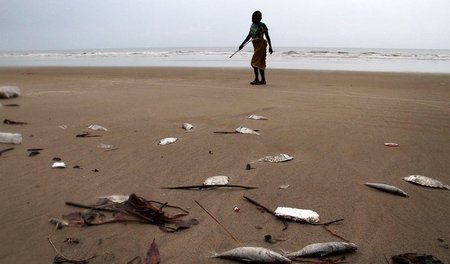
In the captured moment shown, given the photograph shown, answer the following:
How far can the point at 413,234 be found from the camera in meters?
2.09

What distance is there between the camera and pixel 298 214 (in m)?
2.29

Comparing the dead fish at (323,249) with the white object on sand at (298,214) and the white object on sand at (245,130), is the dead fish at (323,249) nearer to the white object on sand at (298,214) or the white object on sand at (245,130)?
the white object on sand at (298,214)

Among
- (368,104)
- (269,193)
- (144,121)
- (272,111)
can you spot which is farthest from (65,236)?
(368,104)

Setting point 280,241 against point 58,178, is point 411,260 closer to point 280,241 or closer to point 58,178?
point 280,241

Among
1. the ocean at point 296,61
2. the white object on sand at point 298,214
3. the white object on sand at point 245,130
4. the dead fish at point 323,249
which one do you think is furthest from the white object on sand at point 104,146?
the ocean at point 296,61

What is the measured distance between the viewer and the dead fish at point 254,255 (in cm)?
178

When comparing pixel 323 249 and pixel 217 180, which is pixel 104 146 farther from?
pixel 323 249

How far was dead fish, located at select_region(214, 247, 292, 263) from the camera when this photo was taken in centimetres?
178

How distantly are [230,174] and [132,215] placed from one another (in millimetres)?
1021

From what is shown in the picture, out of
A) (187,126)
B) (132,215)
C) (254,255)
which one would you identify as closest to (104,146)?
(187,126)

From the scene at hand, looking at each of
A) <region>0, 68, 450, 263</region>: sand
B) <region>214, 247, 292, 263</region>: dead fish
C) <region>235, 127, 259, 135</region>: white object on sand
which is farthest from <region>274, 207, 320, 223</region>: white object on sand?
<region>235, 127, 259, 135</region>: white object on sand

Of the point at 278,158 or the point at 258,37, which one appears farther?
the point at 258,37

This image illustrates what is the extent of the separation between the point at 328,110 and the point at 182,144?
10.0 ft

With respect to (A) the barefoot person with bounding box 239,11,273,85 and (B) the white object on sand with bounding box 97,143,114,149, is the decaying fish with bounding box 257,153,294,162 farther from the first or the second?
(A) the barefoot person with bounding box 239,11,273,85
